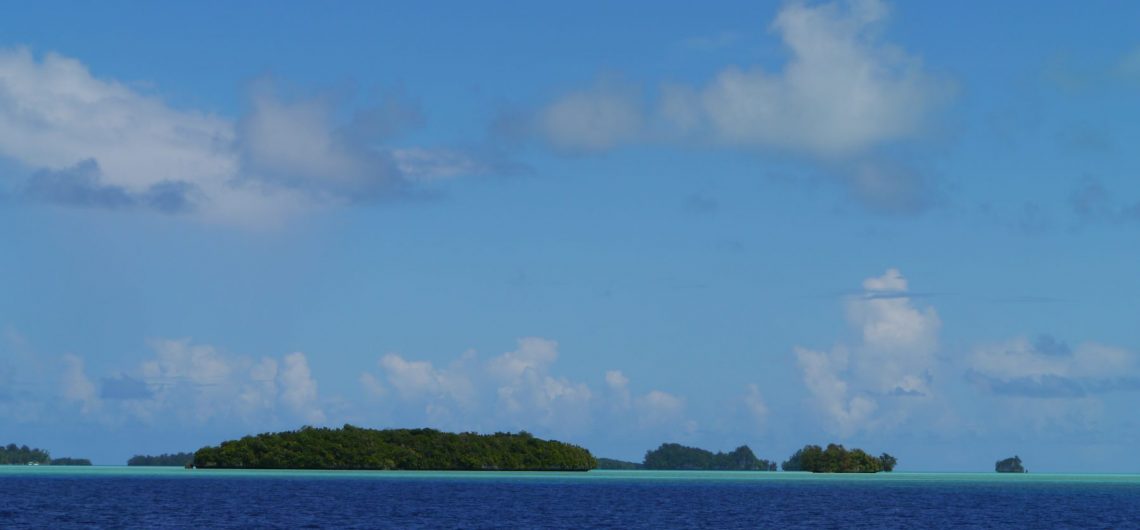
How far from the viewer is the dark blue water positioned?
112062mm

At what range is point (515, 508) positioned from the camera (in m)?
135

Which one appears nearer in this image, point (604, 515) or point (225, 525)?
point (225, 525)

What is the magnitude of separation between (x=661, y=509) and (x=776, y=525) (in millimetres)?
25805

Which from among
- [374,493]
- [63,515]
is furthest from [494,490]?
A: [63,515]

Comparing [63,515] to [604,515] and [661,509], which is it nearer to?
[604,515]

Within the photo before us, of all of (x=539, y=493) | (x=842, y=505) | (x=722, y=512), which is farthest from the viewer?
(x=539, y=493)

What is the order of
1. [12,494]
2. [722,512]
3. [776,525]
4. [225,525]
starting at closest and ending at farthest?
[225,525] → [776,525] → [722,512] → [12,494]

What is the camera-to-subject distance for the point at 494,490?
182375 mm

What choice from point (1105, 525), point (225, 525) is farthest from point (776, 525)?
point (225, 525)

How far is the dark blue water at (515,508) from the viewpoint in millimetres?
112062

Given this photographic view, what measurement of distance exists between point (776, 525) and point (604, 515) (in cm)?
1905

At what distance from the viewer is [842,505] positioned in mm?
149375

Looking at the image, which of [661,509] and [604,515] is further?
[661,509]

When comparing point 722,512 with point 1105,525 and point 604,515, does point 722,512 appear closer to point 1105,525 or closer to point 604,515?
point 604,515
